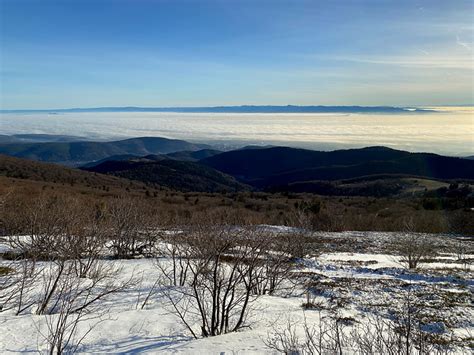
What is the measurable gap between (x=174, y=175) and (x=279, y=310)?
138 metres

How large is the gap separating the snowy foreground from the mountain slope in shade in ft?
359

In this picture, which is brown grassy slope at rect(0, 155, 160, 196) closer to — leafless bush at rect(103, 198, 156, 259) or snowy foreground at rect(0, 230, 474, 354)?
leafless bush at rect(103, 198, 156, 259)

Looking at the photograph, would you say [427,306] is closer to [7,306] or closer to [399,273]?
[399,273]

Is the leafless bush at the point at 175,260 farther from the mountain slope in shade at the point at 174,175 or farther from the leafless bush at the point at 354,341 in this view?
the mountain slope in shade at the point at 174,175

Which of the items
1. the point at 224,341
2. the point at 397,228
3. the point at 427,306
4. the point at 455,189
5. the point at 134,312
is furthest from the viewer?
the point at 455,189

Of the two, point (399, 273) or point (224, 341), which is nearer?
point (224, 341)

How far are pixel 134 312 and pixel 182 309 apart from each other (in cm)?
125

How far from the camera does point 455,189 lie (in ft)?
264

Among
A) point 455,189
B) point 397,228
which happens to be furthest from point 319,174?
point 397,228

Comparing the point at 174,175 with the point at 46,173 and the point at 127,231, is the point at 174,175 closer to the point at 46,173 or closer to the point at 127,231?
the point at 46,173

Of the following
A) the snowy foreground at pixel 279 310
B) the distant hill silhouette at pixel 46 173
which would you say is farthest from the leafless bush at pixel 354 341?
the distant hill silhouette at pixel 46 173

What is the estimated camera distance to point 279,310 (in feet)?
35.7

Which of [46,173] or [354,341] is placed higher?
[354,341]

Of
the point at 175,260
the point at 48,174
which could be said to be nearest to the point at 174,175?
the point at 48,174
